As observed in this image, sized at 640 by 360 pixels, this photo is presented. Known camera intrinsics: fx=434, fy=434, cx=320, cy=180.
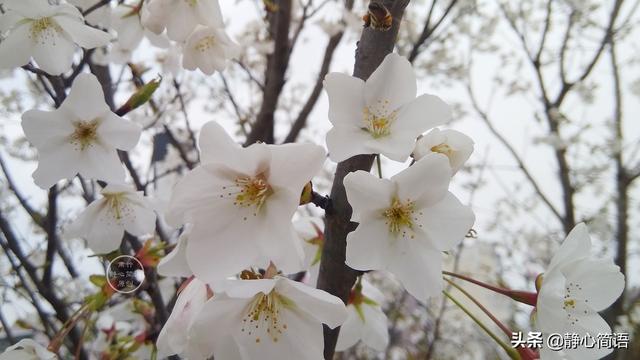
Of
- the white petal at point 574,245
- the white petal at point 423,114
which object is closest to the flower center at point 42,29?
the white petal at point 423,114

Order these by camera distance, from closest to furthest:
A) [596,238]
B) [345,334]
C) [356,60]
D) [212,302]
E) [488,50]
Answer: [212,302] → [356,60] → [345,334] → [596,238] → [488,50]

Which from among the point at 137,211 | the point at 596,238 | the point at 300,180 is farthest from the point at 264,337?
the point at 596,238

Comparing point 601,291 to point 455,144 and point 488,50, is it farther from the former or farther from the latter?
point 488,50

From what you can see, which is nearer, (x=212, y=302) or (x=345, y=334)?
(x=212, y=302)

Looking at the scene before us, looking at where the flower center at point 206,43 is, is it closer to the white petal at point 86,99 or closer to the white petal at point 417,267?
the white petal at point 86,99

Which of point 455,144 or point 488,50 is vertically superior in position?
point 488,50

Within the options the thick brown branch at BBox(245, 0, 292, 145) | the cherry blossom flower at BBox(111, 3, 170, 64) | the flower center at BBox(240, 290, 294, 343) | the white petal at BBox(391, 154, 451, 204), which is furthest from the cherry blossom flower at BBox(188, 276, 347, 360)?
the thick brown branch at BBox(245, 0, 292, 145)

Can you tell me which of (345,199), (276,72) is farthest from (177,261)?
(276,72)
